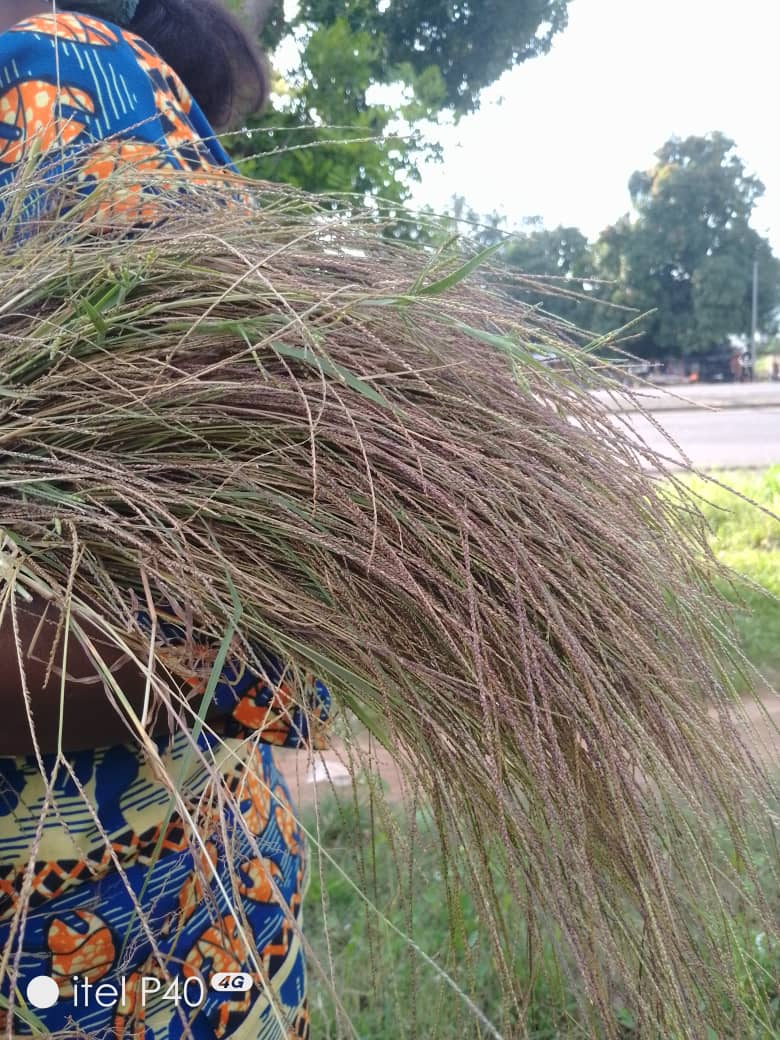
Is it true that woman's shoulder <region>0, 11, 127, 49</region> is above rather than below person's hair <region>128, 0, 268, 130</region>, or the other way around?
below

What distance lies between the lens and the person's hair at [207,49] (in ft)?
4.43

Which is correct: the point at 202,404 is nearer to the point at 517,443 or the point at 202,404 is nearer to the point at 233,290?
the point at 233,290

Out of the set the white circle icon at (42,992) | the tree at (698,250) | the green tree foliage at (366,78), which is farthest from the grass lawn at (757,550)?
the tree at (698,250)

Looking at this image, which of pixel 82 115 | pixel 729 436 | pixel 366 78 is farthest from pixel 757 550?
pixel 729 436

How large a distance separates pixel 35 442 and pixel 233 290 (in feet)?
0.73

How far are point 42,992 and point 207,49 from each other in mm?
1298

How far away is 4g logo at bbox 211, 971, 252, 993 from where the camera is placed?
3.12 feet

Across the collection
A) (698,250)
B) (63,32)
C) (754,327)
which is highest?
(698,250)

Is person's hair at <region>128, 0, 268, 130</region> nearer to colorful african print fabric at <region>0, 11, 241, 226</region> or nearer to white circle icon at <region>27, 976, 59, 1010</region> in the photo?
colorful african print fabric at <region>0, 11, 241, 226</region>

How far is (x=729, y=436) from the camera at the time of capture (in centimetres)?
1180

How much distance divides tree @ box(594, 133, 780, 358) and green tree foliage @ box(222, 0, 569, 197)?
24.4 m

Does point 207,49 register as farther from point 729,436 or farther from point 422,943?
point 729,436

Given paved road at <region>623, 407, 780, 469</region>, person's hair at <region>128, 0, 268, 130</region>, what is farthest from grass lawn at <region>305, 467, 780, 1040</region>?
paved road at <region>623, 407, 780, 469</region>

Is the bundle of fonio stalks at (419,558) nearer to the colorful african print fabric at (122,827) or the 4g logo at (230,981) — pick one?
the colorful african print fabric at (122,827)
